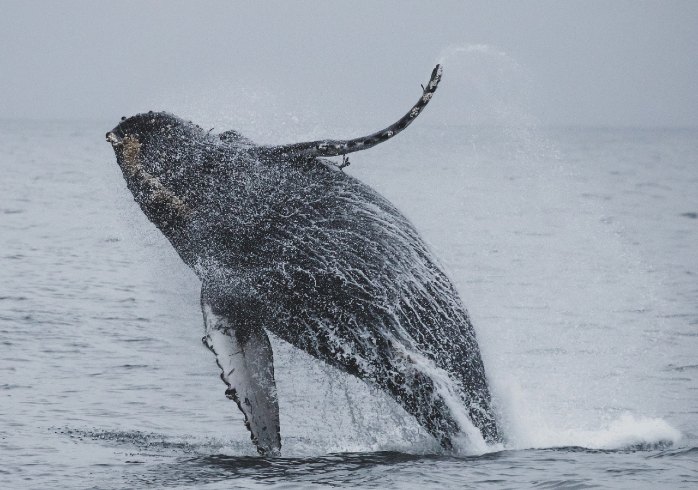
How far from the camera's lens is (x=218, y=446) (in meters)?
12.1

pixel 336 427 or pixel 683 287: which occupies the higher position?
pixel 683 287

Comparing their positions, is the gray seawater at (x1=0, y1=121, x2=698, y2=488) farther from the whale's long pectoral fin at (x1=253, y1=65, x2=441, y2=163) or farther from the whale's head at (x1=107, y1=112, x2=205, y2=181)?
the whale's long pectoral fin at (x1=253, y1=65, x2=441, y2=163)

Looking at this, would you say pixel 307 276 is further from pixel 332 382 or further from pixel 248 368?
pixel 332 382

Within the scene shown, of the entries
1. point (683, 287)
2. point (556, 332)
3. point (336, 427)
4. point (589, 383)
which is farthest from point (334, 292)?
point (683, 287)

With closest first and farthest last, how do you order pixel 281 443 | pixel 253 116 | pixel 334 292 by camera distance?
pixel 334 292
pixel 281 443
pixel 253 116

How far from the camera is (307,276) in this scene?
1119 centimetres

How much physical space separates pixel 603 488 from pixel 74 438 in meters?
5.35

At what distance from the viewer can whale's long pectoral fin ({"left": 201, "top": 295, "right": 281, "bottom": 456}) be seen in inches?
440

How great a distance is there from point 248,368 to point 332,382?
7.63 feet

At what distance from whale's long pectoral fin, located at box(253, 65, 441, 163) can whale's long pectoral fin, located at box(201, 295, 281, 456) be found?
1594mm

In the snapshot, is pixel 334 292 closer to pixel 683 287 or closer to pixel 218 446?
pixel 218 446

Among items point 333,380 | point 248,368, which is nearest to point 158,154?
point 248,368

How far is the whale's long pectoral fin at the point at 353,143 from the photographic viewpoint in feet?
35.1

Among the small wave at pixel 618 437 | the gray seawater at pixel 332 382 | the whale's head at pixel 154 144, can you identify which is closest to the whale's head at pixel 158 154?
the whale's head at pixel 154 144
